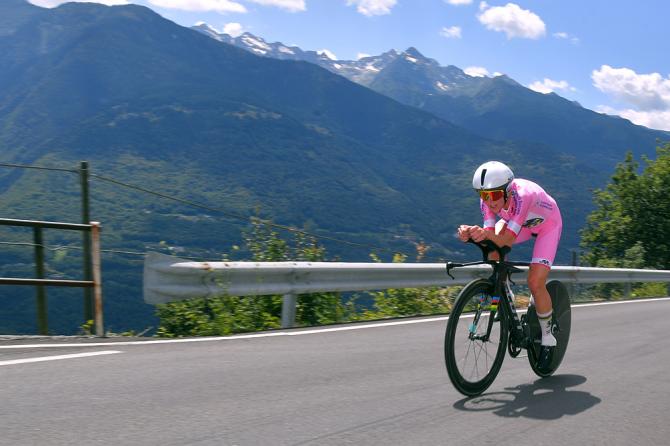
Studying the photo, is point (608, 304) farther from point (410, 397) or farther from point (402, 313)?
point (410, 397)

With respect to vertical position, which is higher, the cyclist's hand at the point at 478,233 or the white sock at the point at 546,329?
the cyclist's hand at the point at 478,233

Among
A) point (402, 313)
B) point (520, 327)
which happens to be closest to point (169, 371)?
point (520, 327)

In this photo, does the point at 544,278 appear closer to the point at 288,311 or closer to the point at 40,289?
the point at 288,311

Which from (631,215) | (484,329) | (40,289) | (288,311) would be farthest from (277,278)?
(631,215)

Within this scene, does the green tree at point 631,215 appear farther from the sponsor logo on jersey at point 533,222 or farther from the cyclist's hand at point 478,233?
the cyclist's hand at point 478,233

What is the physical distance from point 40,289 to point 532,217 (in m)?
4.62

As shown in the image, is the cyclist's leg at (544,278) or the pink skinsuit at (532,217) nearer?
the pink skinsuit at (532,217)

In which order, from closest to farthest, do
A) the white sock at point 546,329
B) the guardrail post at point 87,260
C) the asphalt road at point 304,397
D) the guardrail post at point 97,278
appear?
the asphalt road at point 304,397 → the white sock at point 546,329 → the guardrail post at point 97,278 → the guardrail post at point 87,260

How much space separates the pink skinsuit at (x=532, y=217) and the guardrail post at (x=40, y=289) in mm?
4341

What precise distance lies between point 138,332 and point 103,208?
165532mm

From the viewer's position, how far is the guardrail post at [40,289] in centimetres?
673

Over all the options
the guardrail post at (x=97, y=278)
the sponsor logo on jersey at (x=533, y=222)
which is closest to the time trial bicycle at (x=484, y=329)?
the sponsor logo on jersey at (x=533, y=222)

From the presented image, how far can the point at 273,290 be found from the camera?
7.52 m

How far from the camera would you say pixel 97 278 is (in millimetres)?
6727
